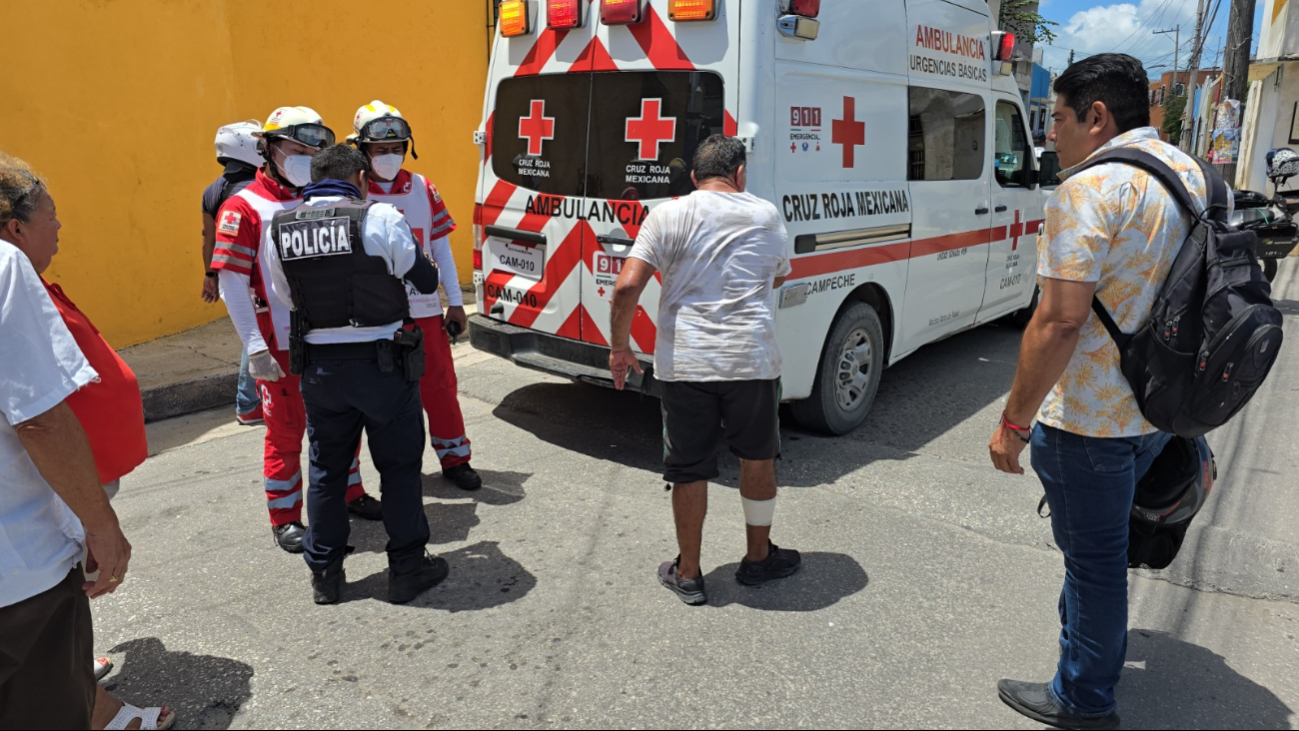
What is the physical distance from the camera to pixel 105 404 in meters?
2.15

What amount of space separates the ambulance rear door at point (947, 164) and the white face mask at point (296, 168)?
3383 mm

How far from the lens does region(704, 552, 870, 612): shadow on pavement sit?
10.8 feet

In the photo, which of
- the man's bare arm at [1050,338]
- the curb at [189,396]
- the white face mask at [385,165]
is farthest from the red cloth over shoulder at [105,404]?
the curb at [189,396]

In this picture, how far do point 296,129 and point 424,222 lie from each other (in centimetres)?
79

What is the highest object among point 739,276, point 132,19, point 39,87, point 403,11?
point 403,11

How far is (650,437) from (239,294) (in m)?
2.45

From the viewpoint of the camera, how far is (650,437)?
204 inches

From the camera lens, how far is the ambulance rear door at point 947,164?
533 centimetres

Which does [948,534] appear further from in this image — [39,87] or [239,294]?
[39,87]

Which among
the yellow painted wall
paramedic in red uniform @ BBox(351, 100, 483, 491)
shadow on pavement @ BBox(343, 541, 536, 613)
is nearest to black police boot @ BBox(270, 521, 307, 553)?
shadow on pavement @ BBox(343, 541, 536, 613)

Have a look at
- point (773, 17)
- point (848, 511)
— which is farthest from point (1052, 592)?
point (773, 17)

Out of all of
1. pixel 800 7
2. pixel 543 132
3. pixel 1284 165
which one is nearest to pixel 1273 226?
pixel 1284 165

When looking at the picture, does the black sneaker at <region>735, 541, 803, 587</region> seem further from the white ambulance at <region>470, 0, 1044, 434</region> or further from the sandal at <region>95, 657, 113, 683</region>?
the sandal at <region>95, 657, 113, 683</region>

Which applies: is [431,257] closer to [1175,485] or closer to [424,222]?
[424,222]
